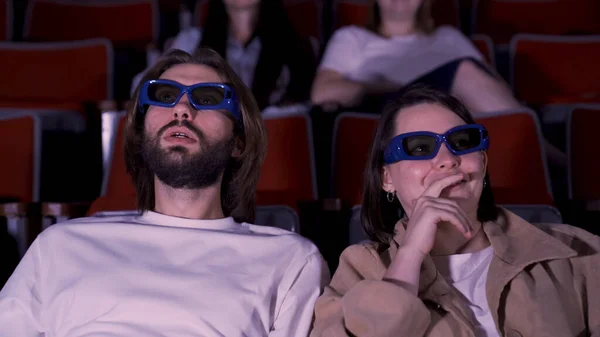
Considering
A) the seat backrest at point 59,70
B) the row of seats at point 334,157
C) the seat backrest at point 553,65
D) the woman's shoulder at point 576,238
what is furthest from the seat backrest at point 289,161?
the seat backrest at point 553,65

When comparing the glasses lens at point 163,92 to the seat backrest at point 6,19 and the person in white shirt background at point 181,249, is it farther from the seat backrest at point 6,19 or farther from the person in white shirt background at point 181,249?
the seat backrest at point 6,19

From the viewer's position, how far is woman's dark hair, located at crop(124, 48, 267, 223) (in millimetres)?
1124

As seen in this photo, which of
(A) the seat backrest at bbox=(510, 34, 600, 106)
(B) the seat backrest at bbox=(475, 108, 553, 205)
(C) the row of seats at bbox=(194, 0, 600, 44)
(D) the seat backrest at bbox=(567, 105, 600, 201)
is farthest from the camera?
(C) the row of seats at bbox=(194, 0, 600, 44)

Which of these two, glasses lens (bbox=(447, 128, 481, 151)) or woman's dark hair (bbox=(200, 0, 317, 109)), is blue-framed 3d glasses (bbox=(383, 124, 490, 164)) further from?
woman's dark hair (bbox=(200, 0, 317, 109))

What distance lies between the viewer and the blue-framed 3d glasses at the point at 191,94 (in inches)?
42.6

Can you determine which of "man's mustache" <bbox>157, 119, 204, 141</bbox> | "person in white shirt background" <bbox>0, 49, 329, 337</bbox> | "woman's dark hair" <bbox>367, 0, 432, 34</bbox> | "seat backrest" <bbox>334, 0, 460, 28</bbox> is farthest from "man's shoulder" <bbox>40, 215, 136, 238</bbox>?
"seat backrest" <bbox>334, 0, 460, 28</bbox>

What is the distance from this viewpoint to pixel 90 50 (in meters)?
1.93

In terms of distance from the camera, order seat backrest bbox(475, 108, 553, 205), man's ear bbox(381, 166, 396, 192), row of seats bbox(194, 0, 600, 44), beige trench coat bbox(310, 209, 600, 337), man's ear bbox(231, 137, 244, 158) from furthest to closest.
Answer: row of seats bbox(194, 0, 600, 44)
seat backrest bbox(475, 108, 553, 205)
man's ear bbox(231, 137, 244, 158)
man's ear bbox(381, 166, 396, 192)
beige trench coat bbox(310, 209, 600, 337)

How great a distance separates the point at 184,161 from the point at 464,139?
39 cm

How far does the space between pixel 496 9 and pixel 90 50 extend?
4.11 feet

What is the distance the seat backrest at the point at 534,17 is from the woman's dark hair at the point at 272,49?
0.78 meters

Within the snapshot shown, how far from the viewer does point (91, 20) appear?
231 cm

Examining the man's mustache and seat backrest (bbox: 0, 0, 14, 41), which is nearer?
the man's mustache

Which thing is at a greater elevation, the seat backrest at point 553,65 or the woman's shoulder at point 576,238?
the seat backrest at point 553,65
